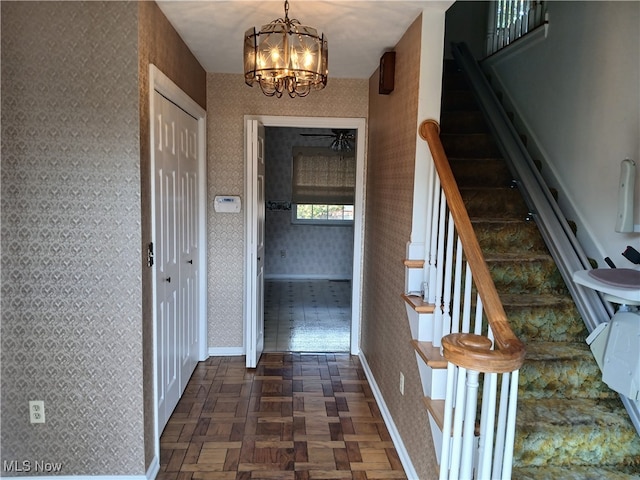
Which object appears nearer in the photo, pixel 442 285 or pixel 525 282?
pixel 442 285

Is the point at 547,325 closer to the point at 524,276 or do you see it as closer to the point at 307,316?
the point at 524,276

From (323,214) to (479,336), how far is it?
20.9 feet

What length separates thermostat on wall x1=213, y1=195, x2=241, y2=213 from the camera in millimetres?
3908

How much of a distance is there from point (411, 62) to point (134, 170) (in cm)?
159

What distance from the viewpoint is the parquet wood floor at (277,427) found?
8.05 ft

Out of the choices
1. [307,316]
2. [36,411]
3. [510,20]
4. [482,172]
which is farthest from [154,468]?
[510,20]

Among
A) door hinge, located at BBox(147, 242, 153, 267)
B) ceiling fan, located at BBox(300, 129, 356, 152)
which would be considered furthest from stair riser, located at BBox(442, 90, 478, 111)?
ceiling fan, located at BBox(300, 129, 356, 152)

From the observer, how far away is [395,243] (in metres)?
2.85

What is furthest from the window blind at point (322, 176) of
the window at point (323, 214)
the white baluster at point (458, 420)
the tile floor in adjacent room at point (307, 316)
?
the white baluster at point (458, 420)

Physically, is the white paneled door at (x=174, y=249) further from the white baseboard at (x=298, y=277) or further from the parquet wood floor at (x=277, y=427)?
the white baseboard at (x=298, y=277)

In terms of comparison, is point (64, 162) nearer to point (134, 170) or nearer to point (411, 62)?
point (134, 170)

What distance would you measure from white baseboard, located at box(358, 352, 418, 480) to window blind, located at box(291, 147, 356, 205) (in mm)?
4123

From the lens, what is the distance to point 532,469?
2045mm

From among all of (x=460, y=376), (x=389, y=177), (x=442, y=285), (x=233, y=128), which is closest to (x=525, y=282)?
(x=442, y=285)
